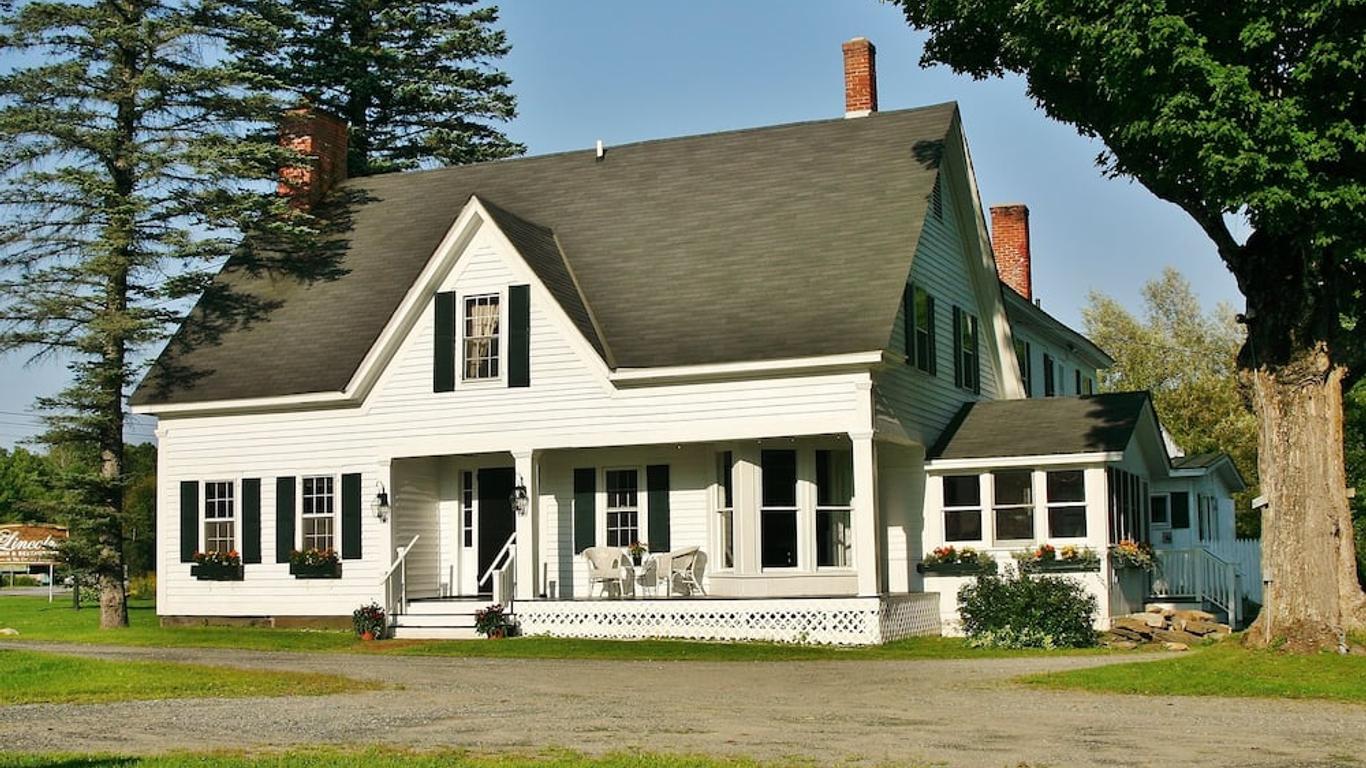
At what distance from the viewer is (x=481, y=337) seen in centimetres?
2691

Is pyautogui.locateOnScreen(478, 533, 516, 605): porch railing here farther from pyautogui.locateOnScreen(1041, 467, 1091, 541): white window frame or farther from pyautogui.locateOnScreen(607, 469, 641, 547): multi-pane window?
pyautogui.locateOnScreen(1041, 467, 1091, 541): white window frame

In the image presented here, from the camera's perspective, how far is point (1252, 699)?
1557cm

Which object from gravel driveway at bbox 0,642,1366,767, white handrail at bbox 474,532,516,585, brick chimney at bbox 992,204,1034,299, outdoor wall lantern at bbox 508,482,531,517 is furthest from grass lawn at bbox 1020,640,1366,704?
brick chimney at bbox 992,204,1034,299

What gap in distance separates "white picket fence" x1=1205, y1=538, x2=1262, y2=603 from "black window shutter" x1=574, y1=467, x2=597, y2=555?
11747 mm

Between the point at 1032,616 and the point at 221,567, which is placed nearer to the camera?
the point at 1032,616

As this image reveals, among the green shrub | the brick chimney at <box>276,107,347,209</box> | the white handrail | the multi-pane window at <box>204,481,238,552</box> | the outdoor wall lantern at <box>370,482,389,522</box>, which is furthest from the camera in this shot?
the brick chimney at <box>276,107,347,209</box>

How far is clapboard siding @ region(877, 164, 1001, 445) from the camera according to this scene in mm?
26172

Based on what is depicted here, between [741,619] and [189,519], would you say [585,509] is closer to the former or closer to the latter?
[741,619]

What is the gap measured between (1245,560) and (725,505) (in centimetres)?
1235

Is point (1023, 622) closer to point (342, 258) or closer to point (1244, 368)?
point (1244, 368)

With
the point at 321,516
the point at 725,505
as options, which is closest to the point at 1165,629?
the point at 725,505

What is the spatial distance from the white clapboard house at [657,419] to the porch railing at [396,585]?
0.27 feet

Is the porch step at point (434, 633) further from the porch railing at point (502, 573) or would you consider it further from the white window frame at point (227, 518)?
the white window frame at point (227, 518)

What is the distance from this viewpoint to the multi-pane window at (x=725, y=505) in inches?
1028
